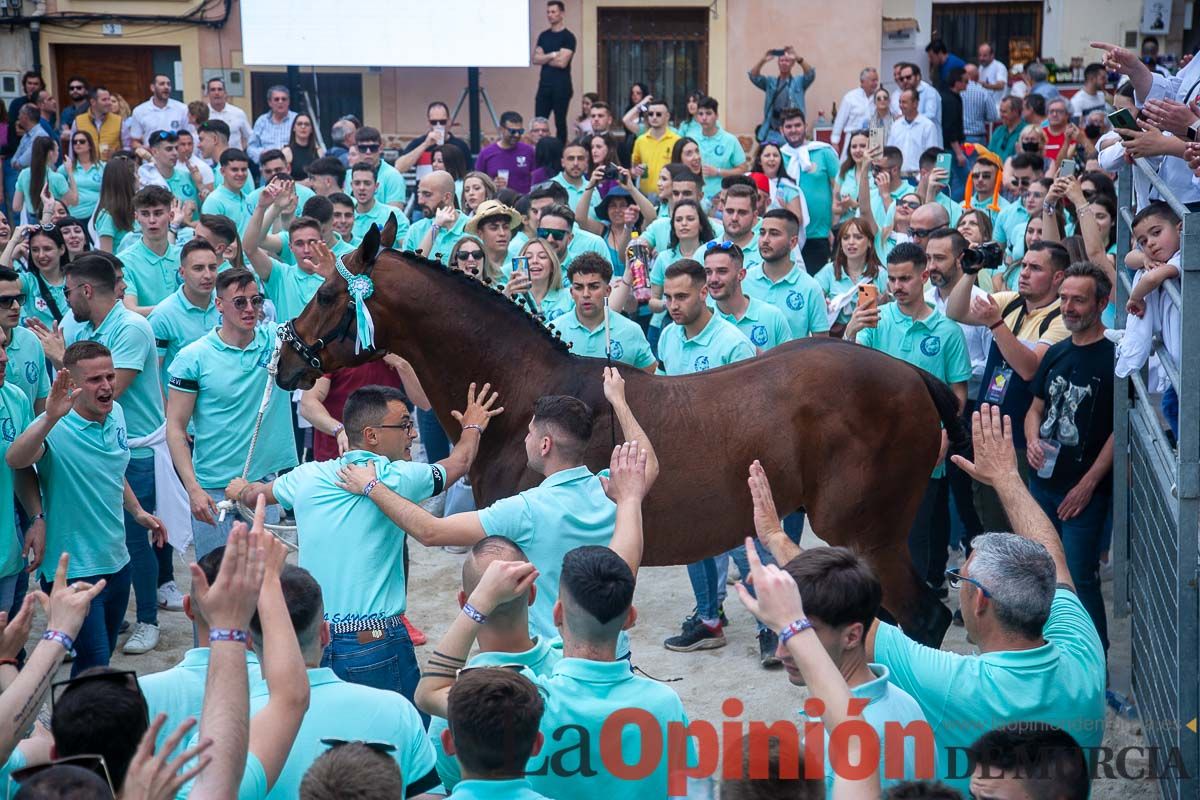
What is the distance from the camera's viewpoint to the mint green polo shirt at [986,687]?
362cm

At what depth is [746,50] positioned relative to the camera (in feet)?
66.1

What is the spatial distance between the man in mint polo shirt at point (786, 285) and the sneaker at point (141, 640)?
13.4 ft

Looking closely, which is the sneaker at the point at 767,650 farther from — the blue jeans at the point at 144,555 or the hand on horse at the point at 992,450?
the blue jeans at the point at 144,555

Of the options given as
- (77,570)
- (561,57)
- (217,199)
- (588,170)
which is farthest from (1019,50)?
(77,570)

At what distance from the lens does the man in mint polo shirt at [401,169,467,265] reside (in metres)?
10.3

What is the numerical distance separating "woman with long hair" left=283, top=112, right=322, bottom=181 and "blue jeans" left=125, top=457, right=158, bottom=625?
27.6 ft

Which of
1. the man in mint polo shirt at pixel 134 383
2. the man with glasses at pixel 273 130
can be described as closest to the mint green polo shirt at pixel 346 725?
the man in mint polo shirt at pixel 134 383

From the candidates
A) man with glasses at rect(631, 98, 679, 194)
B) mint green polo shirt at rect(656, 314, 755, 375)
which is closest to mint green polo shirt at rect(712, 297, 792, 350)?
mint green polo shirt at rect(656, 314, 755, 375)

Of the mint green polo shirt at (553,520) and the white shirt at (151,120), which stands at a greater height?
the white shirt at (151,120)

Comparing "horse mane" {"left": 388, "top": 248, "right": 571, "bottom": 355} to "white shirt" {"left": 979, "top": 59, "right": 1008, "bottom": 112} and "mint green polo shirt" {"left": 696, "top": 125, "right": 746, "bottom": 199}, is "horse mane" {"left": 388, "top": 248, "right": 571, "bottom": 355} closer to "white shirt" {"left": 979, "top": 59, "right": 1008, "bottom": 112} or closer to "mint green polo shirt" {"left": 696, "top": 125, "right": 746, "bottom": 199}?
"mint green polo shirt" {"left": 696, "top": 125, "right": 746, "bottom": 199}

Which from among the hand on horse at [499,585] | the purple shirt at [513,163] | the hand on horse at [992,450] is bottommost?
the hand on horse at [499,585]

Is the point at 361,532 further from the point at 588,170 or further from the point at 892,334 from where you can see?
the point at 588,170

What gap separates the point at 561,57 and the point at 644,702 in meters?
16.2

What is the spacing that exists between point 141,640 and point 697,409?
3381 millimetres
